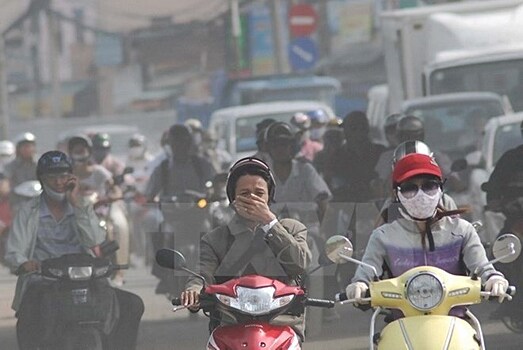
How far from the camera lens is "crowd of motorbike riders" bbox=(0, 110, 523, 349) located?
330 inches

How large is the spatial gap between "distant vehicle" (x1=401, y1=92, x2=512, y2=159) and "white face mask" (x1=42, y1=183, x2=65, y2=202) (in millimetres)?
7501

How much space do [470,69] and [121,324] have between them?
10.3 metres

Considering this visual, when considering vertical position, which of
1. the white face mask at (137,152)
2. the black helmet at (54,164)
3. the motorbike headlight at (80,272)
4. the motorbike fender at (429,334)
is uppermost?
the black helmet at (54,164)

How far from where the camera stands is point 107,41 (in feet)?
146

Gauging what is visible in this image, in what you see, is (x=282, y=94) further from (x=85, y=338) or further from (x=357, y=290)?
(x=357, y=290)

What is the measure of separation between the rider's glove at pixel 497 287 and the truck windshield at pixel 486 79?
13396mm

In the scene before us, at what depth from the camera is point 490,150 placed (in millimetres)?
17625

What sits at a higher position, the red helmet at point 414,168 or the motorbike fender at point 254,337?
the red helmet at point 414,168

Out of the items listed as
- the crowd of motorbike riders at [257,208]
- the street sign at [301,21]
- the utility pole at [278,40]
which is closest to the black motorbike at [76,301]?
the crowd of motorbike riders at [257,208]

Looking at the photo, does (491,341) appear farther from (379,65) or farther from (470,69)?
(379,65)

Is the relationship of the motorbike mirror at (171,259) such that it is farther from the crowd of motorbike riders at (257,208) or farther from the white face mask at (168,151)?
the white face mask at (168,151)

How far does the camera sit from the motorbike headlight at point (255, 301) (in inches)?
317

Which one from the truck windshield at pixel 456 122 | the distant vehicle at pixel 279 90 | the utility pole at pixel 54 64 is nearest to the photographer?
the truck windshield at pixel 456 122

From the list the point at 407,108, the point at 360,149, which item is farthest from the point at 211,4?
the point at 360,149
